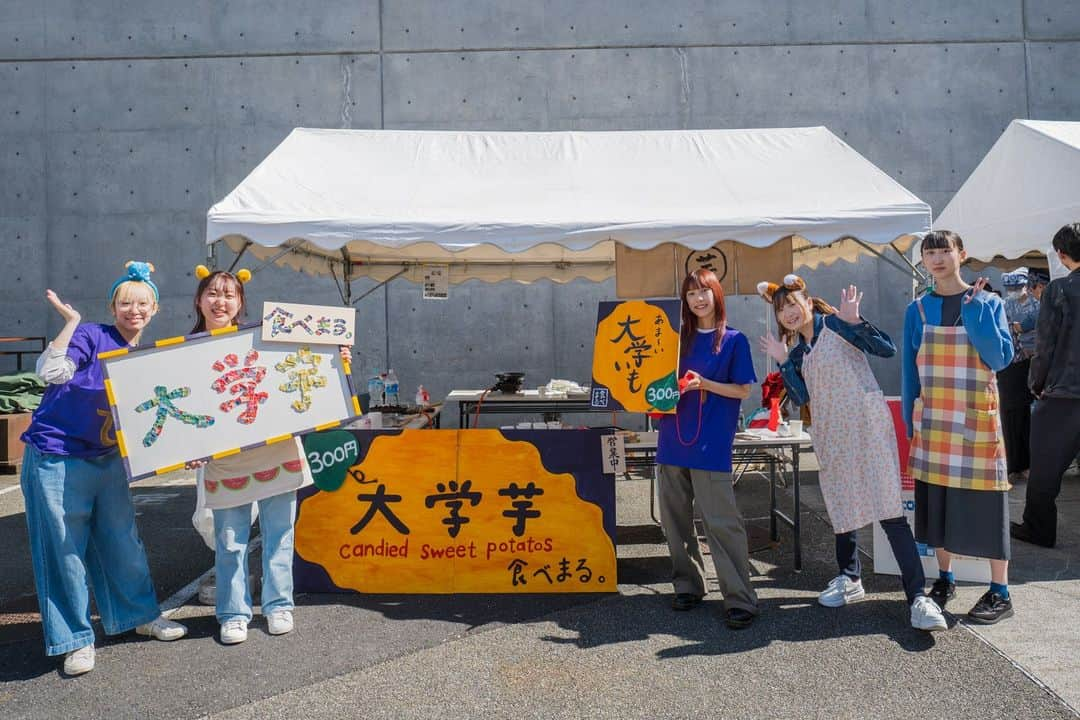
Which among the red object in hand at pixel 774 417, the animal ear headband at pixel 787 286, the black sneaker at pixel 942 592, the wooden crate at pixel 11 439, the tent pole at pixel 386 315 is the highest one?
the tent pole at pixel 386 315

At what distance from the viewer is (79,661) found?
293cm

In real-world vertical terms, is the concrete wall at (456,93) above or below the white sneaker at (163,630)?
above

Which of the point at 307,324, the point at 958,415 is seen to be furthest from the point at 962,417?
the point at 307,324

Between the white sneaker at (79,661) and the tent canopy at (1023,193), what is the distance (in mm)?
6551

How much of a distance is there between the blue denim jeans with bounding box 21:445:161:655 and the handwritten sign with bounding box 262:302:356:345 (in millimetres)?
861

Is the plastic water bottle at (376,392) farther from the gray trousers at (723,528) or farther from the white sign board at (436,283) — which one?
the gray trousers at (723,528)

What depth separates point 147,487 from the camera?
6.95 m

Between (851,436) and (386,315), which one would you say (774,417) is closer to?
(851,436)

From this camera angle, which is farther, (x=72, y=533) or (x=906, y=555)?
(x=906, y=555)

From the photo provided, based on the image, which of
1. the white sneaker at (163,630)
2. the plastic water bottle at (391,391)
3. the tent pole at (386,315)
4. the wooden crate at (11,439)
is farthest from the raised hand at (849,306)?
the wooden crate at (11,439)

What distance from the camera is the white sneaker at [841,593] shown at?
3583mm

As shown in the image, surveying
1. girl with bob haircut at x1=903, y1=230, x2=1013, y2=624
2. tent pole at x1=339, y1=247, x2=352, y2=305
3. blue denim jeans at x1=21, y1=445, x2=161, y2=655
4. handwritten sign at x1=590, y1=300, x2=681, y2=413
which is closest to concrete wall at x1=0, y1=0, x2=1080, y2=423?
tent pole at x1=339, y1=247, x2=352, y2=305

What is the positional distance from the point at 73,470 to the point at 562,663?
219 cm

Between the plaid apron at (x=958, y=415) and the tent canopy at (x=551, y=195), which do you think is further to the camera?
the tent canopy at (x=551, y=195)
